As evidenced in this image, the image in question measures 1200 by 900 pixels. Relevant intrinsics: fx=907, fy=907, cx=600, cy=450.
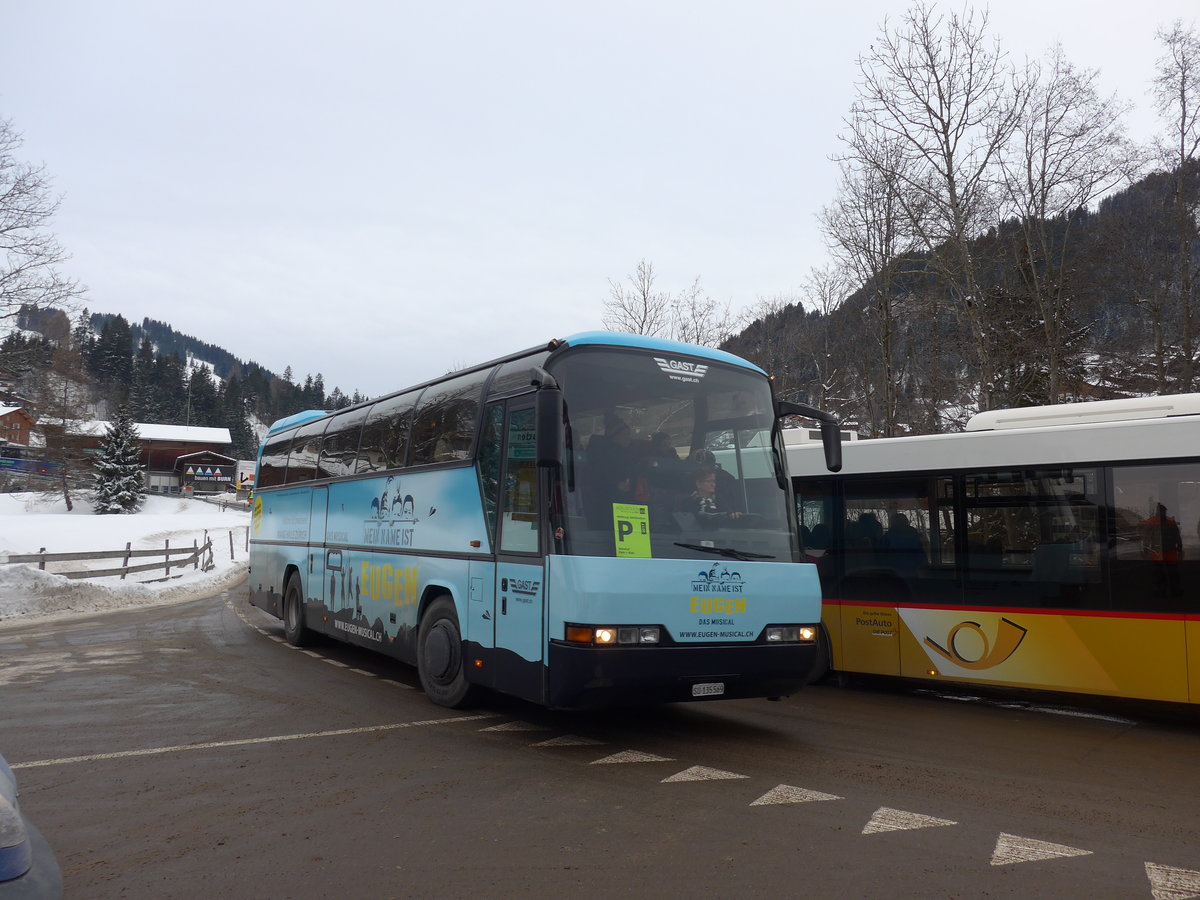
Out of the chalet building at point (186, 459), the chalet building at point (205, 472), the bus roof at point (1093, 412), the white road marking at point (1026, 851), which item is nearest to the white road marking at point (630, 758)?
the white road marking at point (1026, 851)

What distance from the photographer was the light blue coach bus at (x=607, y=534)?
654 cm

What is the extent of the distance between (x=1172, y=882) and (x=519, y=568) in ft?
14.8

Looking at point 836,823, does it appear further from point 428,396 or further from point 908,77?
point 908,77

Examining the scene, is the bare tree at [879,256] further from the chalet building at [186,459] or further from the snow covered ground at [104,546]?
the chalet building at [186,459]

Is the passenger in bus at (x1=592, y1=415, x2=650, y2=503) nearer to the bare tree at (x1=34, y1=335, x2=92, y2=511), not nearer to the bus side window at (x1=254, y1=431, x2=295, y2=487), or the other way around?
the bus side window at (x1=254, y1=431, x2=295, y2=487)

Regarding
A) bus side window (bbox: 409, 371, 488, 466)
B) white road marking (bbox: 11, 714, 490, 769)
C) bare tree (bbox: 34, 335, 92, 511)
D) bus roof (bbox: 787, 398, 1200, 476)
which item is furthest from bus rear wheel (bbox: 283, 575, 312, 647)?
bare tree (bbox: 34, 335, 92, 511)

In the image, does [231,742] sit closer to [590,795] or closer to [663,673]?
[590,795]

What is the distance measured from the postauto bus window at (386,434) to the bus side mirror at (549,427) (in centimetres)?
362

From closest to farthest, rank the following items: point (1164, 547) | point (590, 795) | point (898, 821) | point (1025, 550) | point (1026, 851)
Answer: point (1026, 851)
point (898, 821)
point (590, 795)
point (1164, 547)
point (1025, 550)

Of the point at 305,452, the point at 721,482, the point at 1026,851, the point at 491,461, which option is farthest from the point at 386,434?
the point at 1026,851

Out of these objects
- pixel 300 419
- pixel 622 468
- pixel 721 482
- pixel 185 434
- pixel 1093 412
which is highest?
pixel 185 434

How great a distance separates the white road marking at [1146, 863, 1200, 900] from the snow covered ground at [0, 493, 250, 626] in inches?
705

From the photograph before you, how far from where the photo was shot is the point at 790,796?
5.68 m

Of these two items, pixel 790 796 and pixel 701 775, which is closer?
pixel 790 796
